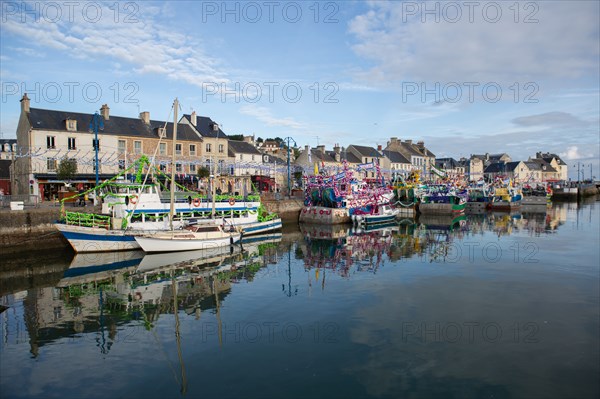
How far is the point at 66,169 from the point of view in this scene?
38.0 m

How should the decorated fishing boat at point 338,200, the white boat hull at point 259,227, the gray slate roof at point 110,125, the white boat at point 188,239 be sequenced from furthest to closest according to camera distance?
1. the decorated fishing boat at point 338,200
2. the gray slate roof at point 110,125
3. the white boat hull at point 259,227
4. the white boat at point 188,239

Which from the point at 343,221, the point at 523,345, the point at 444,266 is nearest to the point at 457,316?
the point at 523,345

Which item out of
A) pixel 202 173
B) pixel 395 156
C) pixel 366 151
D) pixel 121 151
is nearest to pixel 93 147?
pixel 121 151

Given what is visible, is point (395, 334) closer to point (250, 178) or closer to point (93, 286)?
point (93, 286)

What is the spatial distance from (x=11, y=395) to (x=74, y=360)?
1933mm

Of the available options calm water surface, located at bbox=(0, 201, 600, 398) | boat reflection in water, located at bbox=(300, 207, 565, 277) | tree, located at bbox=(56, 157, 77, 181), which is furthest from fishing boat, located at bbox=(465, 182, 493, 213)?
tree, located at bbox=(56, 157, 77, 181)

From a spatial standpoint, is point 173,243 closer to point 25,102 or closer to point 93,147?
point 93,147

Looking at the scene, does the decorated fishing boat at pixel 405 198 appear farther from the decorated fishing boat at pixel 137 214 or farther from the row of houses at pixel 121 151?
the decorated fishing boat at pixel 137 214

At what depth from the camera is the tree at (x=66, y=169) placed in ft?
124

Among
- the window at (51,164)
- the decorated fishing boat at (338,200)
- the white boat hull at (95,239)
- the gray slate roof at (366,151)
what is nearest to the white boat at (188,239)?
the white boat hull at (95,239)

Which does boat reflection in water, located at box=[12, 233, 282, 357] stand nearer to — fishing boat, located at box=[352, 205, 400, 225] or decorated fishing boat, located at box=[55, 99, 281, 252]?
decorated fishing boat, located at box=[55, 99, 281, 252]

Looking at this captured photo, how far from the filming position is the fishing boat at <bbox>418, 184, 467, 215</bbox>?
5672cm

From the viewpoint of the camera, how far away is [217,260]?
25.8m

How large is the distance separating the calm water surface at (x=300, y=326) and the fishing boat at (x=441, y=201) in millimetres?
30781
